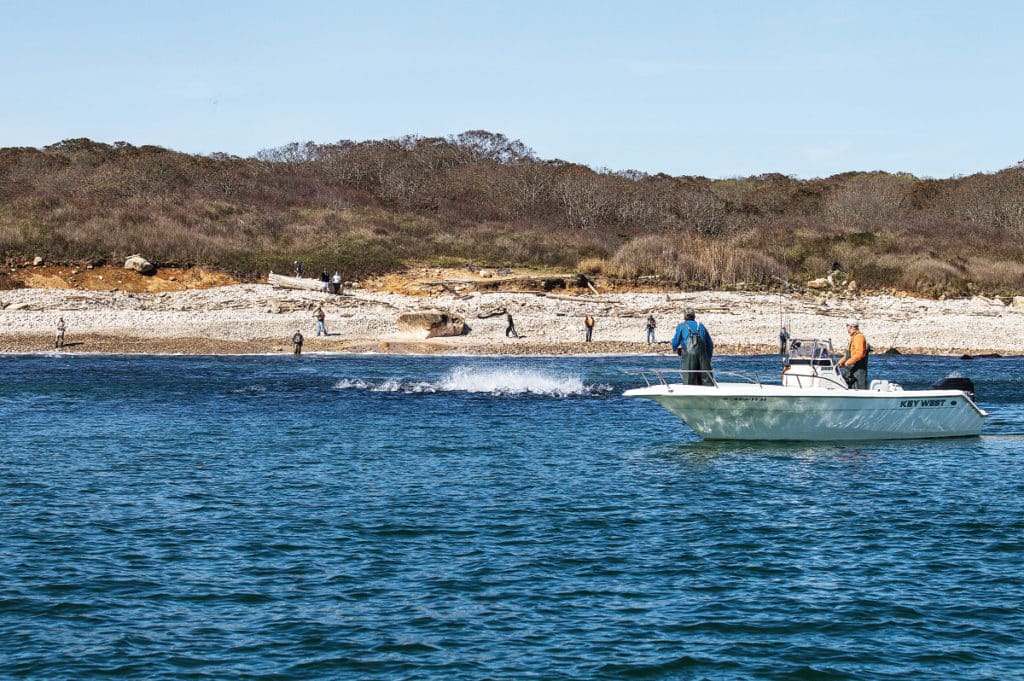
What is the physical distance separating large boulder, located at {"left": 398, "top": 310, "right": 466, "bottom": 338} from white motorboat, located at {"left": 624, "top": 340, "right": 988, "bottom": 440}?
3078 cm

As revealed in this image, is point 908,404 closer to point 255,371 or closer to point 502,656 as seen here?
point 502,656

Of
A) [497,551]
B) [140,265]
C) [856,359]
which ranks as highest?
[140,265]

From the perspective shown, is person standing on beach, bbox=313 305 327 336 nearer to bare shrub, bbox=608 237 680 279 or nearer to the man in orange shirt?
bare shrub, bbox=608 237 680 279

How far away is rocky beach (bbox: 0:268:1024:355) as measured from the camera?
180 feet

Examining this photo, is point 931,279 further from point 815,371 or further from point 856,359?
point 815,371

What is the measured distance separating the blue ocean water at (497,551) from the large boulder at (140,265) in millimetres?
33535

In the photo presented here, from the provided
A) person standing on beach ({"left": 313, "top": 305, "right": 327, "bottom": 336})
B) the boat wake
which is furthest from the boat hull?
person standing on beach ({"left": 313, "top": 305, "right": 327, "bottom": 336})

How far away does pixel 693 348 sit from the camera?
25.5 meters

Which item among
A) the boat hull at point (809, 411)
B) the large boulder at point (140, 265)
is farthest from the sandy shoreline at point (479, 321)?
the boat hull at point (809, 411)

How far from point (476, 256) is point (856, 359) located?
159 ft

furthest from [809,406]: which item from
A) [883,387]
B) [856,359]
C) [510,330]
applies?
[510,330]

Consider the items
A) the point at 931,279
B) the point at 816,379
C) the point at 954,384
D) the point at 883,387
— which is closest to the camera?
the point at 816,379

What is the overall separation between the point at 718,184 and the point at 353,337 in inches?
2744

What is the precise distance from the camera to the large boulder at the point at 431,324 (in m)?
56.2
